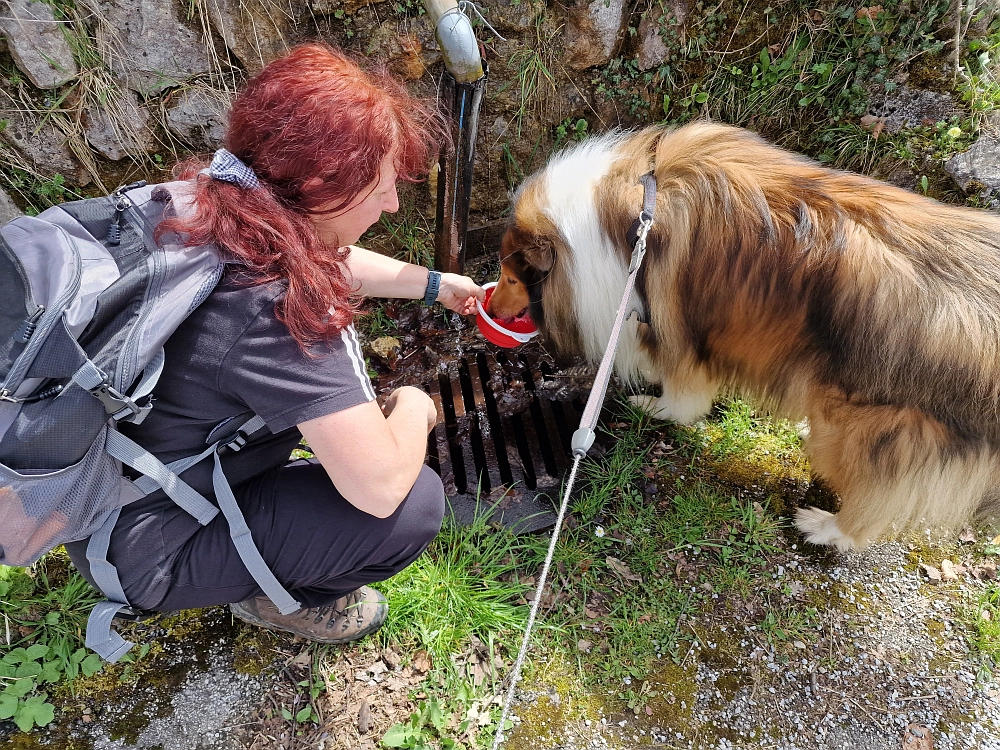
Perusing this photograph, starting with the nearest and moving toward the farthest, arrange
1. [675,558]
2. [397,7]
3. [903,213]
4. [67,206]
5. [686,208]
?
1. [67,206]
2. [903,213]
3. [686,208]
4. [675,558]
5. [397,7]

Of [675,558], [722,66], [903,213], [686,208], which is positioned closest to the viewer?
[903,213]

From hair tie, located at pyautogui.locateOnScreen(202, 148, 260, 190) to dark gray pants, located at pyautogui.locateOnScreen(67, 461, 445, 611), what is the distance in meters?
0.83

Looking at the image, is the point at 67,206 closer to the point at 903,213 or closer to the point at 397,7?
the point at 397,7

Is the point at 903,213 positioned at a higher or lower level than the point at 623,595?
higher

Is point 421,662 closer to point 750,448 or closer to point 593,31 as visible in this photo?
point 750,448

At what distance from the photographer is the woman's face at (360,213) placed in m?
1.49

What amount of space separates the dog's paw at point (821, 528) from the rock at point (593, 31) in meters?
2.37

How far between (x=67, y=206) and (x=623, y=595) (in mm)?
2178

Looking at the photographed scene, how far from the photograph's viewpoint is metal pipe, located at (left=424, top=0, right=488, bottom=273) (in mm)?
2166

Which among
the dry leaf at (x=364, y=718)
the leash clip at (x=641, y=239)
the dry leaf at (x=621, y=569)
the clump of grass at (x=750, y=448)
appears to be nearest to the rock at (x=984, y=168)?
the clump of grass at (x=750, y=448)

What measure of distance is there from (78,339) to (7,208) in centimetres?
221

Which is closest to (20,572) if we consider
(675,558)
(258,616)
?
(258,616)

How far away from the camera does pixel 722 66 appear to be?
9.84ft

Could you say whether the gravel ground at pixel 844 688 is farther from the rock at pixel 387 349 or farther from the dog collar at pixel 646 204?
the rock at pixel 387 349
